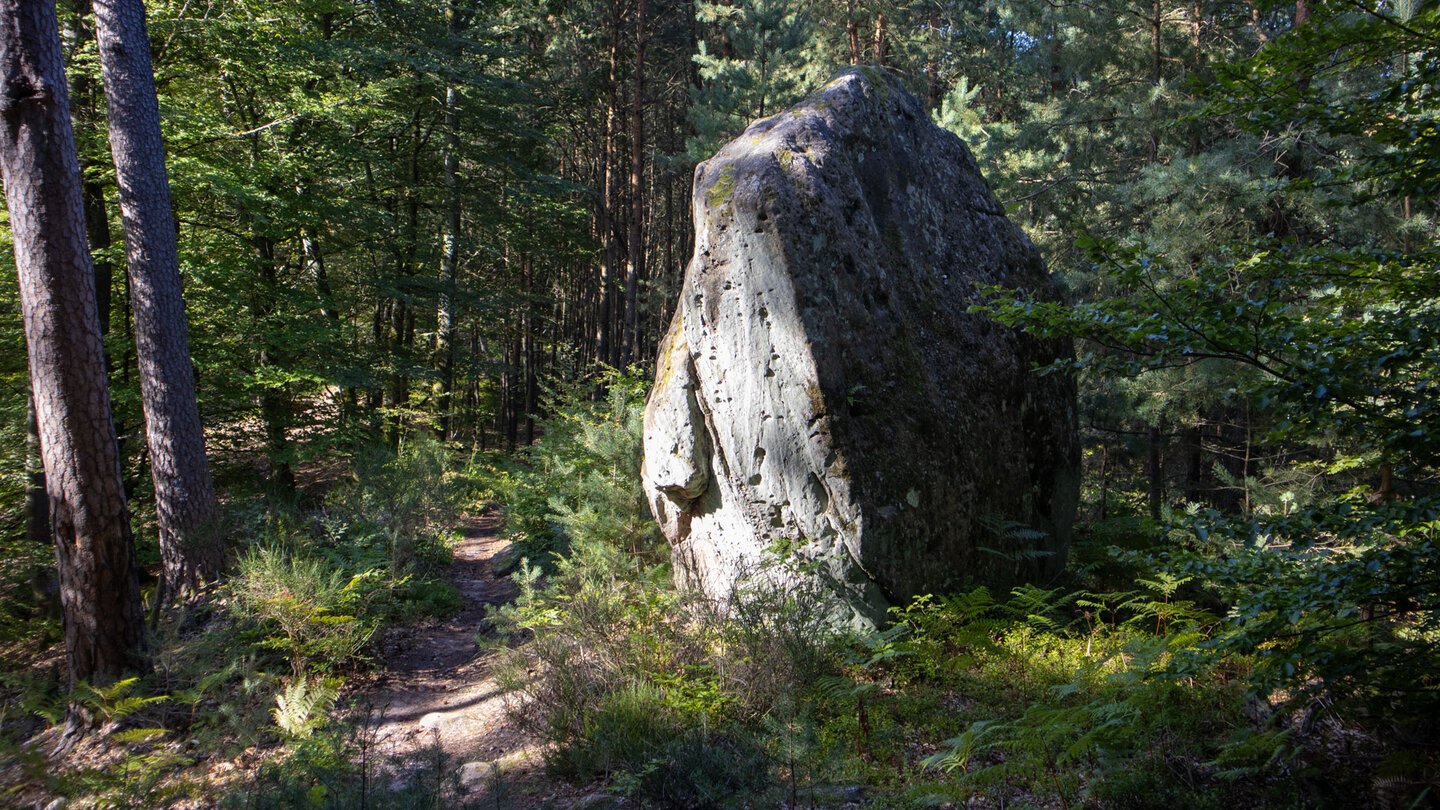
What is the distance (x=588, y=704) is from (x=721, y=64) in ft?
41.2

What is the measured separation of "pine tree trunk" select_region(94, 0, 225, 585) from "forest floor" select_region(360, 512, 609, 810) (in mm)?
2191

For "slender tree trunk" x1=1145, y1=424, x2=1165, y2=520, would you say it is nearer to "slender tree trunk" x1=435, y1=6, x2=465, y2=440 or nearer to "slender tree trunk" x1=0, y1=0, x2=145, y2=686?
"slender tree trunk" x1=435, y1=6, x2=465, y2=440

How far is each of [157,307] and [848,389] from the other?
666 centimetres

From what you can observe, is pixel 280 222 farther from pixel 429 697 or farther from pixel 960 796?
pixel 960 796

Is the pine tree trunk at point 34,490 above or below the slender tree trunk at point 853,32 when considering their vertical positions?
below

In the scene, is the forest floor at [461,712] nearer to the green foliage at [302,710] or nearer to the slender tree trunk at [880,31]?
the green foliage at [302,710]

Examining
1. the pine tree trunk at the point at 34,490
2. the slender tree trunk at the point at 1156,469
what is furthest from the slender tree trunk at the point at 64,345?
the slender tree trunk at the point at 1156,469

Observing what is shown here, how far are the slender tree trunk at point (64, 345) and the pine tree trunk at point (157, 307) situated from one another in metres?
1.08

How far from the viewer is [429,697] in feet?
20.0

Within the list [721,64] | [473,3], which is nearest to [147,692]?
[721,64]

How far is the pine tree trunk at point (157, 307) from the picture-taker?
255 inches

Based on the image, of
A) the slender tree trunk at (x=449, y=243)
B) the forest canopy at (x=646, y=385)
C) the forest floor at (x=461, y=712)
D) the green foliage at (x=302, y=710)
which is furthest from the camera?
the slender tree trunk at (x=449, y=243)

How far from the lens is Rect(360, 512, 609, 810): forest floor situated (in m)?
4.11

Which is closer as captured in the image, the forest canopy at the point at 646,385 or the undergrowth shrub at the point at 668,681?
the forest canopy at the point at 646,385
